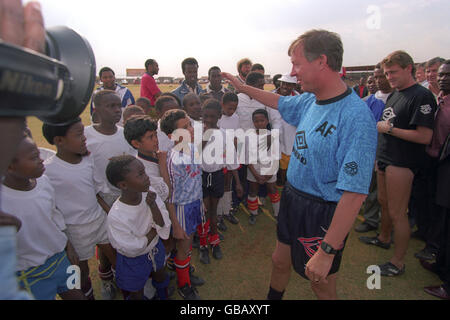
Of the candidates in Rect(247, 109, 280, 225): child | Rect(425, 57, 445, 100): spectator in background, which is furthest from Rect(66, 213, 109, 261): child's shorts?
Rect(425, 57, 445, 100): spectator in background

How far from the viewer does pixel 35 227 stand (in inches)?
67.2

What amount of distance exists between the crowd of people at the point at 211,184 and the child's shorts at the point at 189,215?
11 millimetres

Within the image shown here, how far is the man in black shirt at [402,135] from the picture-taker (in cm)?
243

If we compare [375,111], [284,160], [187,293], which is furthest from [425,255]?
[187,293]

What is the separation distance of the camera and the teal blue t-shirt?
130 centimetres

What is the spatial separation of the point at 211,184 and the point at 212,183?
0.7 inches

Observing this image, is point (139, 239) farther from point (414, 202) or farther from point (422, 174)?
point (414, 202)

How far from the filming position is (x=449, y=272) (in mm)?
2479

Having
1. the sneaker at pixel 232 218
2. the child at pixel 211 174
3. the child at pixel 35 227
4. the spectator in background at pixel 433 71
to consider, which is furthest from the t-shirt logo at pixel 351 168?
the spectator in background at pixel 433 71

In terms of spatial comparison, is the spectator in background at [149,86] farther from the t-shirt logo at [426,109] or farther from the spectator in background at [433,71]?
the spectator in background at [433,71]

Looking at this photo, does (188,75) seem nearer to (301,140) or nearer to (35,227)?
(301,140)

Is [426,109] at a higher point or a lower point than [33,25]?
lower

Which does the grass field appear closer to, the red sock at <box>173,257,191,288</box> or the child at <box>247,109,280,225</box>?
the red sock at <box>173,257,191,288</box>
